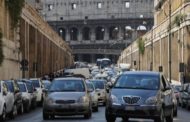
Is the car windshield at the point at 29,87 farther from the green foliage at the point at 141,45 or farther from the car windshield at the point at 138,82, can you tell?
the green foliage at the point at 141,45

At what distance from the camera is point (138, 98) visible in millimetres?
21297

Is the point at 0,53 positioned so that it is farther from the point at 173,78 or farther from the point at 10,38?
the point at 173,78

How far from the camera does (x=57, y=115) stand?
2772 centimetres

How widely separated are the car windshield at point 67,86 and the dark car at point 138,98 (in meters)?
5.27

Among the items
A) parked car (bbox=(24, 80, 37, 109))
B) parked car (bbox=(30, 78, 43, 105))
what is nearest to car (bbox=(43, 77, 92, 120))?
parked car (bbox=(24, 80, 37, 109))

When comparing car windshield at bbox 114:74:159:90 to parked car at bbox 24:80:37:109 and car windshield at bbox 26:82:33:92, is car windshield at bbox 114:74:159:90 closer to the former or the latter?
parked car at bbox 24:80:37:109

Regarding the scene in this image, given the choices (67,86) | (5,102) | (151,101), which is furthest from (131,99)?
(5,102)

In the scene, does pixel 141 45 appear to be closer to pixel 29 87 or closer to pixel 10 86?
pixel 29 87

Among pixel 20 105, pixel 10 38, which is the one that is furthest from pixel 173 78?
pixel 20 105

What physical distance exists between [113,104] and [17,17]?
42.0m

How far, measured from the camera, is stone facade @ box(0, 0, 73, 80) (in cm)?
6097

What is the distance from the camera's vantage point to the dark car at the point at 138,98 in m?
21.2

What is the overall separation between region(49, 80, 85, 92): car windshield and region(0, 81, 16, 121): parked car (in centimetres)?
179

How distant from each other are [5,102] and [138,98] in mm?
7325
